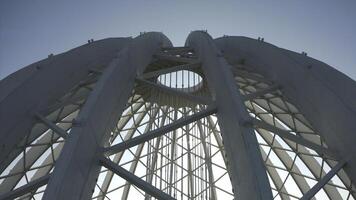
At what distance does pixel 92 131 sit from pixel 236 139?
15.6 ft

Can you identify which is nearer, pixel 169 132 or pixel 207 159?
pixel 169 132

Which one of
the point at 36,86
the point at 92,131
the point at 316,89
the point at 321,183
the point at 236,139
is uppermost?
the point at 36,86

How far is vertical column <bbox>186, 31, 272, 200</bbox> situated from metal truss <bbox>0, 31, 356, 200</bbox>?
3 centimetres

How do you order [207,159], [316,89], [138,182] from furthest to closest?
[207,159], [316,89], [138,182]

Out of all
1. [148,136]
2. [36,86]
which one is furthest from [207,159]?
[36,86]

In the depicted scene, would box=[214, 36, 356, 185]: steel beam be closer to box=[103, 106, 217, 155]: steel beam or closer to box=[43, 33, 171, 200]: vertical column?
box=[103, 106, 217, 155]: steel beam

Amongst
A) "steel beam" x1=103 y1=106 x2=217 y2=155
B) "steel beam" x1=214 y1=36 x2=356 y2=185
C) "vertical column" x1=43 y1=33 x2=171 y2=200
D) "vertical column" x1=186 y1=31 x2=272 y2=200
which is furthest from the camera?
"steel beam" x1=103 y1=106 x2=217 y2=155

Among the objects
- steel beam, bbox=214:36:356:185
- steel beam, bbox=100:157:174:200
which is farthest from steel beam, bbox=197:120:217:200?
steel beam, bbox=100:157:174:200

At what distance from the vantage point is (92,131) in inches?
495

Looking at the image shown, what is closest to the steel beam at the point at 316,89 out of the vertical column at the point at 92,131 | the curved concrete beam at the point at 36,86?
the vertical column at the point at 92,131

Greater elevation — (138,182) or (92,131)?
(92,131)

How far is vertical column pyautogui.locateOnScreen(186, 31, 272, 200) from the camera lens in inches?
409

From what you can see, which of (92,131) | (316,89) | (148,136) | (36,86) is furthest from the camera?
(36,86)

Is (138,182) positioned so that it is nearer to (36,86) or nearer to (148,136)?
(148,136)
